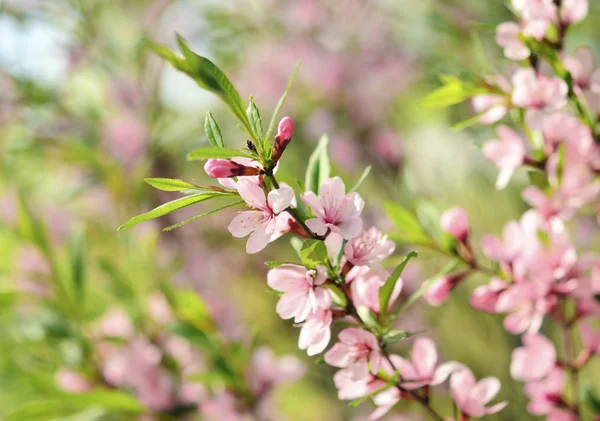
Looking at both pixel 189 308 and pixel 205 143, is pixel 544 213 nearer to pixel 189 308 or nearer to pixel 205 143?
pixel 189 308

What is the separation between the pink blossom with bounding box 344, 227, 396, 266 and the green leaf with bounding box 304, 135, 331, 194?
0.21 ft

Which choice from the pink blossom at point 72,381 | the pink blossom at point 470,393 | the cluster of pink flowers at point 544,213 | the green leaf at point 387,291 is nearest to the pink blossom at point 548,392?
the cluster of pink flowers at point 544,213


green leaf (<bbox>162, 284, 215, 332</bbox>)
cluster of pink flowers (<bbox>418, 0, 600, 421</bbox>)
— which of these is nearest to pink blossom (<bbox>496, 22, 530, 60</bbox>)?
cluster of pink flowers (<bbox>418, 0, 600, 421</bbox>)

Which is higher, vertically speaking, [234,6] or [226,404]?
[234,6]

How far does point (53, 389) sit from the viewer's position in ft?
2.45

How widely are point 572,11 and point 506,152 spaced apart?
0.14 m

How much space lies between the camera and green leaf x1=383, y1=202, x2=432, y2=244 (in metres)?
0.55

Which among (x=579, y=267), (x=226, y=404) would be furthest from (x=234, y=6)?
(x=579, y=267)

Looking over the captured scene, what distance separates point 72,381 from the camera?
778 millimetres

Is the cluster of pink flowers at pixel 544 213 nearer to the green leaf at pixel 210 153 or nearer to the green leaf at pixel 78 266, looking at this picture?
the green leaf at pixel 210 153

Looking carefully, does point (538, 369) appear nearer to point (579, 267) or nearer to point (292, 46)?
point (579, 267)

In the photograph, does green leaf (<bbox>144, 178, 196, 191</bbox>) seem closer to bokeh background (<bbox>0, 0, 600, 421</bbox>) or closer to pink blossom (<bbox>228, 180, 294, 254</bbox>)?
pink blossom (<bbox>228, 180, 294, 254</bbox>)

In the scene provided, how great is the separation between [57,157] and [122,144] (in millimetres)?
207

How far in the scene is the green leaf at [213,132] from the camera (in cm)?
38
